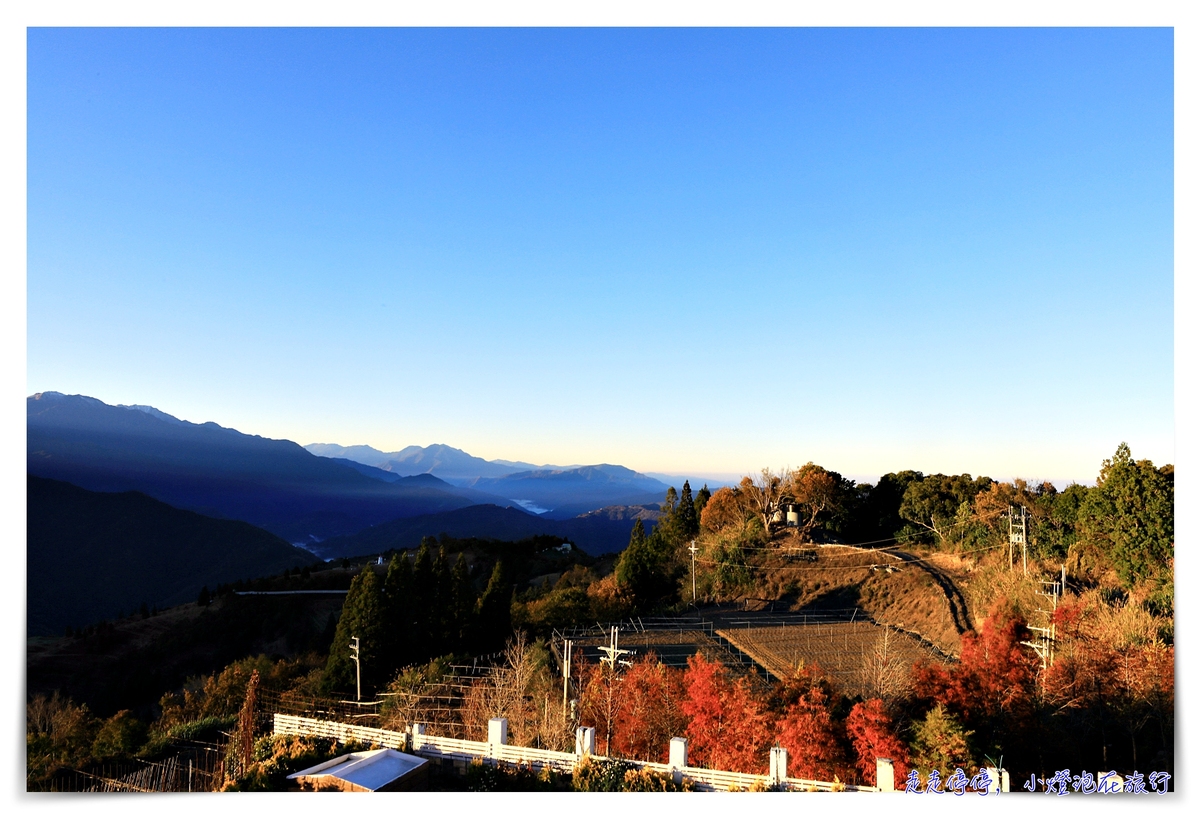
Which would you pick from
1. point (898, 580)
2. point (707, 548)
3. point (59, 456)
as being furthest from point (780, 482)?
point (59, 456)

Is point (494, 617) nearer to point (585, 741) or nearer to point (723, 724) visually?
point (723, 724)

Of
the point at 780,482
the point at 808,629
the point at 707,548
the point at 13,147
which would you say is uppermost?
the point at 13,147

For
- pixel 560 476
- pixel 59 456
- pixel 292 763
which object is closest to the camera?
pixel 292 763

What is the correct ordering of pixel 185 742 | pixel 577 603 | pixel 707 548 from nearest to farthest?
pixel 185 742
pixel 577 603
pixel 707 548

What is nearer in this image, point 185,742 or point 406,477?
point 185,742

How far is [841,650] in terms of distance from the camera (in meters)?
15.6

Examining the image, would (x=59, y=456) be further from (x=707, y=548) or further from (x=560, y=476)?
(x=707, y=548)

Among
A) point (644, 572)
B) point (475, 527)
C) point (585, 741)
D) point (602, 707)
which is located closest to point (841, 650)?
point (602, 707)

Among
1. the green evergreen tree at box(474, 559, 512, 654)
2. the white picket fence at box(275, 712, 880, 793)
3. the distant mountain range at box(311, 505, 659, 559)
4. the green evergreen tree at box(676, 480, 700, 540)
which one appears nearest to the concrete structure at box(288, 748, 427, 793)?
the white picket fence at box(275, 712, 880, 793)

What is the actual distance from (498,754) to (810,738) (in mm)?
3881

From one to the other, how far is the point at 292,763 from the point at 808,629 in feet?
48.1

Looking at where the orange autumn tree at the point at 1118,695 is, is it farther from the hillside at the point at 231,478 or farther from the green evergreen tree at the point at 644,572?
the hillside at the point at 231,478

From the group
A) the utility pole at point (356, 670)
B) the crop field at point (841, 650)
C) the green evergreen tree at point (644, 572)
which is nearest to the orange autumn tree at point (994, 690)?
the crop field at point (841, 650)
